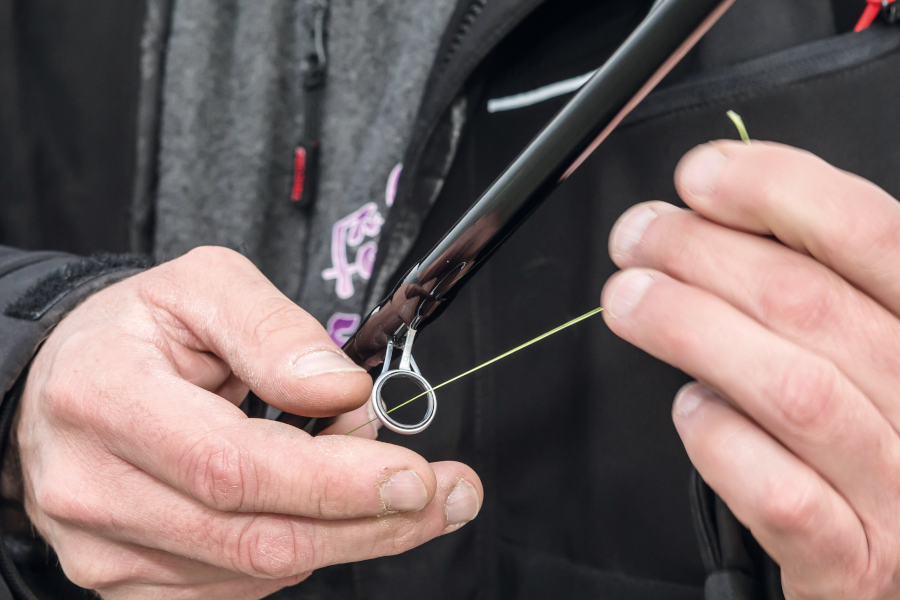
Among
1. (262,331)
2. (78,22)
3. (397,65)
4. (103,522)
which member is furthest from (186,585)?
(78,22)

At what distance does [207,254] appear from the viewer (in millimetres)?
547

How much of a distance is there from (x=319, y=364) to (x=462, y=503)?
0.59 ft

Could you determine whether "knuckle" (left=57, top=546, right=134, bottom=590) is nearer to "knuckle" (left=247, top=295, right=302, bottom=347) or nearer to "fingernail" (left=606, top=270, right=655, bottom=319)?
"knuckle" (left=247, top=295, right=302, bottom=347)

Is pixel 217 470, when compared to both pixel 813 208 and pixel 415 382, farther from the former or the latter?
pixel 813 208

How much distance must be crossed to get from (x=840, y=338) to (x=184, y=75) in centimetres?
102

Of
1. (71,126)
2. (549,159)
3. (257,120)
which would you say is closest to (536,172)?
(549,159)

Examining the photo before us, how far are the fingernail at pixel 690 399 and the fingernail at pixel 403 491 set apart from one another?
0.69ft

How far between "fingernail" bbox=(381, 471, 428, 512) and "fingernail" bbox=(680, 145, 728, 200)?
300 mm

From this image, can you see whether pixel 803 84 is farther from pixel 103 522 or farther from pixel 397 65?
pixel 103 522

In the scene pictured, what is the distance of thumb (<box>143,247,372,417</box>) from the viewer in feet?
1.48

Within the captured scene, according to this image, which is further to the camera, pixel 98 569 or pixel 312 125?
pixel 312 125

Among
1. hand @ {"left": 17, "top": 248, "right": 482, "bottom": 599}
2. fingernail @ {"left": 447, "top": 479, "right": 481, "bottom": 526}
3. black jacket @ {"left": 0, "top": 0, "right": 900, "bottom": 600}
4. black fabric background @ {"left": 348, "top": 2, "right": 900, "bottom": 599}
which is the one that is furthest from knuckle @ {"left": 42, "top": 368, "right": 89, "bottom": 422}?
black fabric background @ {"left": 348, "top": 2, "right": 900, "bottom": 599}

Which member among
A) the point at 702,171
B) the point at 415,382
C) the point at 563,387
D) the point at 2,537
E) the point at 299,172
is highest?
the point at 702,171

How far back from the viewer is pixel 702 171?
15.6 inches
